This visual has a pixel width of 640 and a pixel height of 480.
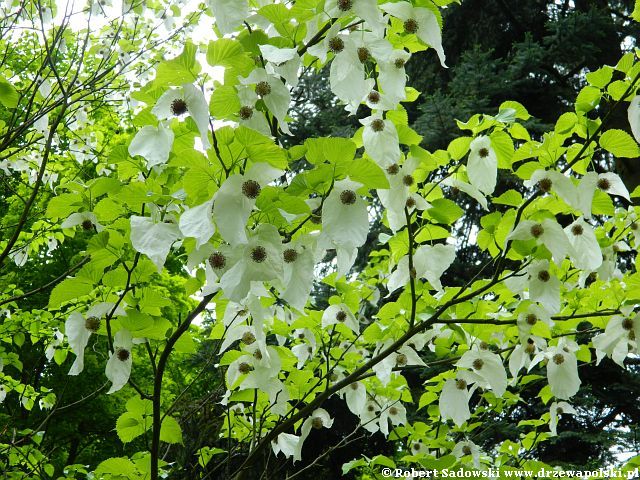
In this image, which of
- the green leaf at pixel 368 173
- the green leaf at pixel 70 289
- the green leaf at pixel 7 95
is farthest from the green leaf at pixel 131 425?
the green leaf at pixel 368 173

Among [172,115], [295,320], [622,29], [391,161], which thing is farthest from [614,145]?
[622,29]

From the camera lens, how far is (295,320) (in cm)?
238

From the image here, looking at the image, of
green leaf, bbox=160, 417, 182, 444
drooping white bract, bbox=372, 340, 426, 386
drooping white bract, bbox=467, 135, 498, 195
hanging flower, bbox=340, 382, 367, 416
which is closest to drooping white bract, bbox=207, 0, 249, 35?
drooping white bract, bbox=467, 135, 498, 195

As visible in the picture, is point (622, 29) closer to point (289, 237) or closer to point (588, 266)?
point (588, 266)

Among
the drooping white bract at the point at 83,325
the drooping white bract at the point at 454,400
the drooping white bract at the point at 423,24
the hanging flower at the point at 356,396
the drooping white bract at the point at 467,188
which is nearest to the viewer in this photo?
the drooping white bract at the point at 423,24

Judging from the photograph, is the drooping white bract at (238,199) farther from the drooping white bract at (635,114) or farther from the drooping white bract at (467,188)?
the drooping white bract at (635,114)

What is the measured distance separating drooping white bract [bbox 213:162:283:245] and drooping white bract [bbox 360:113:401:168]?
1.56 feet

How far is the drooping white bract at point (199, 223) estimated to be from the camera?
111 cm

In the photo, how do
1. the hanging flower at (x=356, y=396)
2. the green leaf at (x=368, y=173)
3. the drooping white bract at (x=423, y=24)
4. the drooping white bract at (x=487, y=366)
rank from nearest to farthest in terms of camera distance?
the green leaf at (x=368, y=173) < the drooping white bract at (x=423, y=24) < the drooping white bract at (x=487, y=366) < the hanging flower at (x=356, y=396)

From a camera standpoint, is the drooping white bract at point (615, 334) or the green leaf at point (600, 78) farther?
the drooping white bract at point (615, 334)

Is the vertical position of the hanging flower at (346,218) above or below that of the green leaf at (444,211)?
below

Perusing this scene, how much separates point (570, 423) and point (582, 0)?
162 inches

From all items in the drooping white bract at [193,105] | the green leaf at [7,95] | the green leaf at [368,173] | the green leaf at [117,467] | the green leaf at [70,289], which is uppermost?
the green leaf at [7,95]

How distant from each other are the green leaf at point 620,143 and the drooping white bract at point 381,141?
0.51 metres
